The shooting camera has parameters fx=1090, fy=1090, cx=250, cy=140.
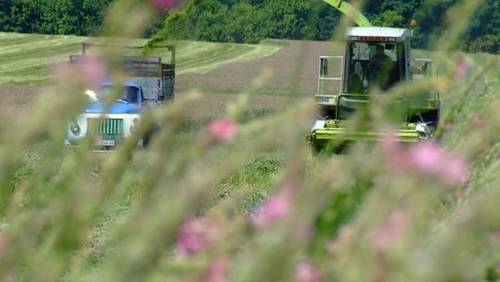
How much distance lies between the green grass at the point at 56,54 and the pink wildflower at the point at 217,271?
27733mm

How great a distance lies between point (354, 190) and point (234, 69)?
33.8m

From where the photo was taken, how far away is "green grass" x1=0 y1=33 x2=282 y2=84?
103ft

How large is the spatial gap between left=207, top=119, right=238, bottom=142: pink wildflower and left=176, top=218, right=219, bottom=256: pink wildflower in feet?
0.32

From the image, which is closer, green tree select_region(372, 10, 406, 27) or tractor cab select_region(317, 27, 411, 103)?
green tree select_region(372, 10, 406, 27)

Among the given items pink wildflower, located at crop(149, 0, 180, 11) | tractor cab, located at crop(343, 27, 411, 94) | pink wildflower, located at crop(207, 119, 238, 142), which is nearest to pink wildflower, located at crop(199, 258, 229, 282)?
pink wildflower, located at crop(207, 119, 238, 142)

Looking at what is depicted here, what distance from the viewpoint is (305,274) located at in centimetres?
112

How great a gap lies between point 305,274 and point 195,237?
0.15 m

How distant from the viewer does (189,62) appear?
37531mm

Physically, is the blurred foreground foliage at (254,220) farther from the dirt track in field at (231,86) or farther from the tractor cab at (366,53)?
the tractor cab at (366,53)

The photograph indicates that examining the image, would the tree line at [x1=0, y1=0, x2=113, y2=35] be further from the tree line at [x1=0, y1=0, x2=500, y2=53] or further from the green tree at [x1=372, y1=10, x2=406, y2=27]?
the green tree at [x1=372, y1=10, x2=406, y2=27]

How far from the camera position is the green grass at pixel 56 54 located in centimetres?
3153

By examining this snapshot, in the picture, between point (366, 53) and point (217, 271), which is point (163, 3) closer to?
point (217, 271)

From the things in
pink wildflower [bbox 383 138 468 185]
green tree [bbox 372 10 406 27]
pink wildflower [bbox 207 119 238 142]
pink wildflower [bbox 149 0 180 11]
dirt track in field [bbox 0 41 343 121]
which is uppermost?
green tree [bbox 372 10 406 27]

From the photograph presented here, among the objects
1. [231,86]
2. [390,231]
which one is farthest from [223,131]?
[231,86]
